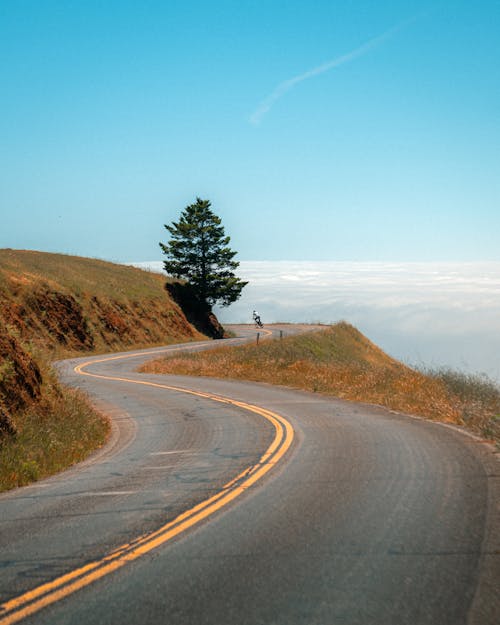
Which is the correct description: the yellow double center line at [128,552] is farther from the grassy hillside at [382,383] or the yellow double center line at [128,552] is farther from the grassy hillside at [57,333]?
the grassy hillside at [382,383]

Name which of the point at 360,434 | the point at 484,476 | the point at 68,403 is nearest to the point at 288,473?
the point at 484,476

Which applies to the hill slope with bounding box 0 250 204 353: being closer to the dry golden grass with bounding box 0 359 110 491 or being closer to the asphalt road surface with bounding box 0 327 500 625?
the dry golden grass with bounding box 0 359 110 491

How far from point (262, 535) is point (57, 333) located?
42477 mm

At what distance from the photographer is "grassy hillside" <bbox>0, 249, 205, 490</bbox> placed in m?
11.2

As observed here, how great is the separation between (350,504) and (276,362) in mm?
22278

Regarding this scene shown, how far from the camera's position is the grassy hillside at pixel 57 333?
11203 millimetres

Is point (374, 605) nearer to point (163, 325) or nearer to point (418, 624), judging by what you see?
point (418, 624)

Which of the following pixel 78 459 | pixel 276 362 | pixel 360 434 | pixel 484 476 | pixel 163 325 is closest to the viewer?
pixel 484 476

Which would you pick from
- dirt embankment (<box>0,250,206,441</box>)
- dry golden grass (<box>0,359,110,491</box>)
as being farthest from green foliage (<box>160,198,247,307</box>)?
dry golden grass (<box>0,359,110,491</box>)

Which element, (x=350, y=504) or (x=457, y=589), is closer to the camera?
(x=457, y=589)

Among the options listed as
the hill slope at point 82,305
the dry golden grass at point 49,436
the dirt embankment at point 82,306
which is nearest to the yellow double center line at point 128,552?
the dry golden grass at point 49,436

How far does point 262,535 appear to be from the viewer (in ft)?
19.7

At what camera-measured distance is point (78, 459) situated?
36.8 ft

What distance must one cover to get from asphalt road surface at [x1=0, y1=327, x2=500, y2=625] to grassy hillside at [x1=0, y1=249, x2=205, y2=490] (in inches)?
44.8
